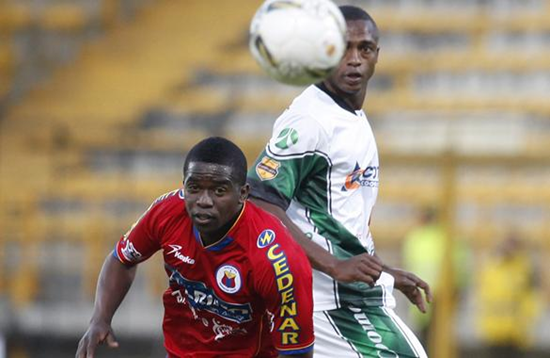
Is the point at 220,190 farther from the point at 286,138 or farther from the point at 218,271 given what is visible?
the point at 286,138

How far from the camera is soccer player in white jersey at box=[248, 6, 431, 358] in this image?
5.11 meters

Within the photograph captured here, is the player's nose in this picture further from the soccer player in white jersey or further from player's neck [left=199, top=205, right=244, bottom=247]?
the soccer player in white jersey

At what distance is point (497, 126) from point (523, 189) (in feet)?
7.78

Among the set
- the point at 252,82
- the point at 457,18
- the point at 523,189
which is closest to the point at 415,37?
the point at 457,18

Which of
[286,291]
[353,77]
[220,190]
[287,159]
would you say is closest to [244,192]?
[220,190]

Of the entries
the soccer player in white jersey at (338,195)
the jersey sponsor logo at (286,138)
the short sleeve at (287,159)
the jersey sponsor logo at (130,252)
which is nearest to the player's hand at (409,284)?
the soccer player in white jersey at (338,195)

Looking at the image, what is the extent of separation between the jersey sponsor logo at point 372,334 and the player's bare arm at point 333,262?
1.18ft

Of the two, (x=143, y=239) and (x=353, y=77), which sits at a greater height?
(x=353, y=77)

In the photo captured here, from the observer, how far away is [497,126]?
13.6 metres

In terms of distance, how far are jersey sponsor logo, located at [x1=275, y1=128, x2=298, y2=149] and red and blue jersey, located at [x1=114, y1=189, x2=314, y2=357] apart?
1.01 feet

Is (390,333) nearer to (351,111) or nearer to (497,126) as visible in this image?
(351,111)

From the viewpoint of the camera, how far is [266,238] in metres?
4.80

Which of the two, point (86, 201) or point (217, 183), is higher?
point (217, 183)

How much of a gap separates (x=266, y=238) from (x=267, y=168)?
427 mm
